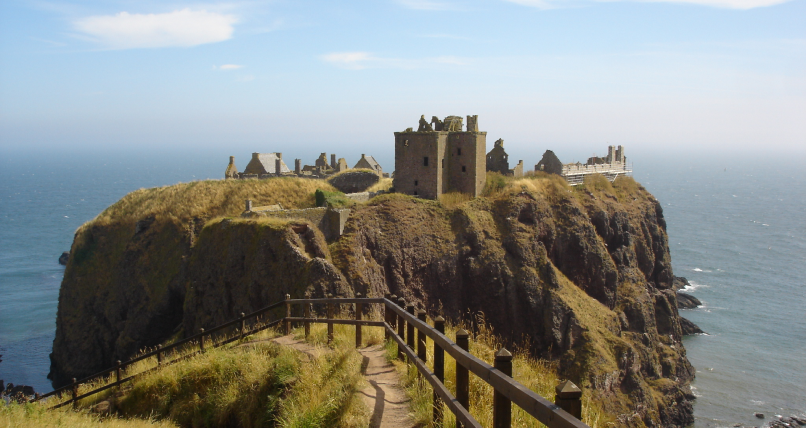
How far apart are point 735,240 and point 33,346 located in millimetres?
108738

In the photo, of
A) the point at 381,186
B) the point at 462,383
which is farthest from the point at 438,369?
the point at 381,186

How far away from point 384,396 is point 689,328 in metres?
57.6

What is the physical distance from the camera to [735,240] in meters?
110

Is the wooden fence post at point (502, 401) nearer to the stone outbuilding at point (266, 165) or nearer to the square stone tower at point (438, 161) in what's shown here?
the square stone tower at point (438, 161)

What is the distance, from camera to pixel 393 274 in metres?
38.1

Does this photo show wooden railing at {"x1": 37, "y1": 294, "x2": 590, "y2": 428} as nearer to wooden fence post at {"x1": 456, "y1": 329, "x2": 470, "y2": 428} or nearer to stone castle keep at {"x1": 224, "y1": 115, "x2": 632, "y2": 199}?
wooden fence post at {"x1": 456, "y1": 329, "x2": 470, "y2": 428}

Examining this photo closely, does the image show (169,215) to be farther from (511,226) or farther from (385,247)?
(511,226)

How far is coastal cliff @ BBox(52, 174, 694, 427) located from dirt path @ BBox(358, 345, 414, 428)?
65.9ft

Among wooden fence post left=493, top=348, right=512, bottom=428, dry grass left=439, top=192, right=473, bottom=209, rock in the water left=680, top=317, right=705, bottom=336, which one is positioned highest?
wooden fence post left=493, top=348, right=512, bottom=428

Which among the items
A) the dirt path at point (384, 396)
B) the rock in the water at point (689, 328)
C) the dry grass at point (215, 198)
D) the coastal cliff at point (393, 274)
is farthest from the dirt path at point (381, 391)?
the rock in the water at point (689, 328)

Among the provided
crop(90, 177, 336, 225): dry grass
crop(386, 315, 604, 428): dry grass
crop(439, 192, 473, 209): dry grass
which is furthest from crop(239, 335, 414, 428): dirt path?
crop(439, 192, 473, 209): dry grass

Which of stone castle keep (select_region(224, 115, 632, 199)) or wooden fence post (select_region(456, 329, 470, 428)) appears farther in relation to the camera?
stone castle keep (select_region(224, 115, 632, 199))

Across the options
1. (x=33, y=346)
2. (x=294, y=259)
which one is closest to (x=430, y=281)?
(x=294, y=259)

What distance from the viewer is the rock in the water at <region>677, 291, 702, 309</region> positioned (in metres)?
66.9
